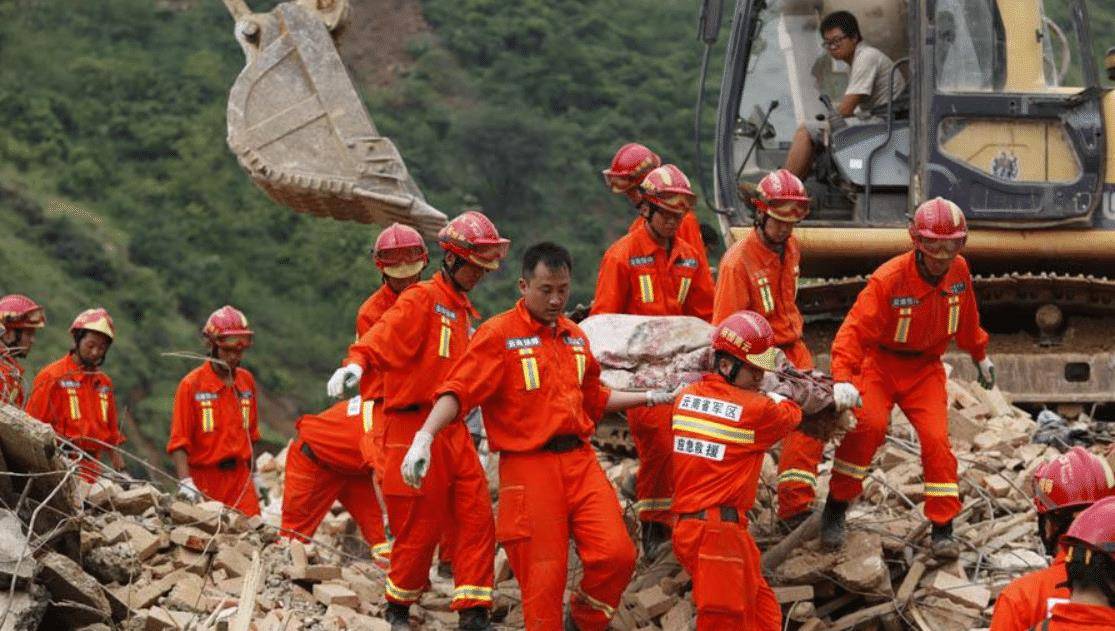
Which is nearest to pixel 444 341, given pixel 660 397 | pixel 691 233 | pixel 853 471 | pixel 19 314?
pixel 660 397

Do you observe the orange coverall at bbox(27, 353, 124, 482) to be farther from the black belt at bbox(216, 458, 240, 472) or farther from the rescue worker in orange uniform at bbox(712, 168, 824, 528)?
the rescue worker in orange uniform at bbox(712, 168, 824, 528)

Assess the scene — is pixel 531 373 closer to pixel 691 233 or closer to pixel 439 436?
pixel 439 436

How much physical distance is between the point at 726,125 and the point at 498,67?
21628 millimetres

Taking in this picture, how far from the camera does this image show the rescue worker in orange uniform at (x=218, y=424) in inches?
477

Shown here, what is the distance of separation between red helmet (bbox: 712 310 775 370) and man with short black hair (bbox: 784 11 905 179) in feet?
14.6

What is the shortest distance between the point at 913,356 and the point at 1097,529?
4.19m

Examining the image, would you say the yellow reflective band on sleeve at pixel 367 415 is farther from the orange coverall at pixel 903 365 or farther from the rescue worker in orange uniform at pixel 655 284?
the orange coverall at pixel 903 365

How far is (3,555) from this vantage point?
313 inches

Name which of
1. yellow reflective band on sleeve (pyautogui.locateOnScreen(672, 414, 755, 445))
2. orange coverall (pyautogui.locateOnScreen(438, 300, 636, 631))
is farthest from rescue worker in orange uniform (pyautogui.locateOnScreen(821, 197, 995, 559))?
orange coverall (pyautogui.locateOnScreen(438, 300, 636, 631))

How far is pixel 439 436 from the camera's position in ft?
30.0

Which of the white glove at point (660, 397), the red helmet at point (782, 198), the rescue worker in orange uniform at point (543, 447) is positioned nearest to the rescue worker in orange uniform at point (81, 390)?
the rescue worker in orange uniform at point (543, 447)

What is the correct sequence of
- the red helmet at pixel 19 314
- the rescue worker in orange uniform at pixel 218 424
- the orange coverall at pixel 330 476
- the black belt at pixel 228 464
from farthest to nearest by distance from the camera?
the red helmet at pixel 19 314 → the black belt at pixel 228 464 → the rescue worker in orange uniform at pixel 218 424 → the orange coverall at pixel 330 476

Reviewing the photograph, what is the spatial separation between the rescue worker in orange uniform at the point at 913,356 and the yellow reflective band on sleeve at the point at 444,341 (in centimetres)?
188

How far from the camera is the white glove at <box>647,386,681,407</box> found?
29.8ft
